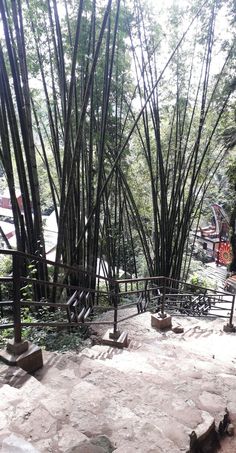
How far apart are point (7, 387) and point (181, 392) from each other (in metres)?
1.02

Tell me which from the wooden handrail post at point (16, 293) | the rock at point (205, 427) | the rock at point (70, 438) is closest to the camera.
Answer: the rock at point (70, 438)

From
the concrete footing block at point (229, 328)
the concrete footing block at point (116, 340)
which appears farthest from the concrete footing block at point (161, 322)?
the concrete footing block at point (229, 328)

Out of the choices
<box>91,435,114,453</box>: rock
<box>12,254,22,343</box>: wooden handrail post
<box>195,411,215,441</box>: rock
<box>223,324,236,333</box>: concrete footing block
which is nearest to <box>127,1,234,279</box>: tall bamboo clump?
<box>223,324,236,333</box>: concrete footing block

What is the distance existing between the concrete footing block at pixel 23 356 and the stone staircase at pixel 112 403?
0.05 metres

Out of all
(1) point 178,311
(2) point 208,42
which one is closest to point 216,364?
(1) point 178,311

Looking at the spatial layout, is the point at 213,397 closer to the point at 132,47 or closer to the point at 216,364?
the point at 216,364

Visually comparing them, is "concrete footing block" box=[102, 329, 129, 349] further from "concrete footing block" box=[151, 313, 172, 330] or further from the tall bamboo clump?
the tall bamboo clump

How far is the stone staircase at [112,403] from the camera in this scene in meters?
1.32

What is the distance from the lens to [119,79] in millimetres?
4570

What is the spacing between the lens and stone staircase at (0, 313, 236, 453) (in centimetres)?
132

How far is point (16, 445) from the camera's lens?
1185 millimetres

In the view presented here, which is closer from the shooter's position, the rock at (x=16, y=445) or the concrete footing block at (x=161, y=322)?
the rock at (x=16, y=445)

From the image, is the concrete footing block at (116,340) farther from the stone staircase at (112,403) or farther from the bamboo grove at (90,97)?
the bamboo grove at (90,97)

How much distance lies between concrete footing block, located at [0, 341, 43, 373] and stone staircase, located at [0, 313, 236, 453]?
46 millimetres
